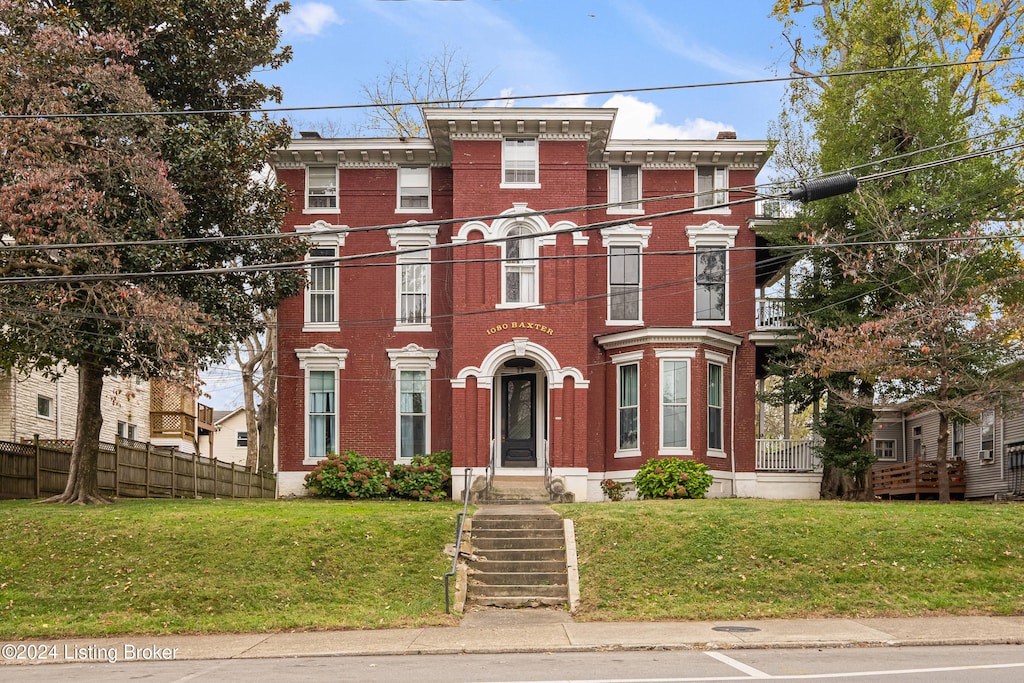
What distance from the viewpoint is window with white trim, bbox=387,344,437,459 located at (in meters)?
29.1

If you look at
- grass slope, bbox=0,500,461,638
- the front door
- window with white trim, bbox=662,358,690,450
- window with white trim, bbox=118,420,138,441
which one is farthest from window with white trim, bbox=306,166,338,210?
window with white trim, bbox=118,420,138,441

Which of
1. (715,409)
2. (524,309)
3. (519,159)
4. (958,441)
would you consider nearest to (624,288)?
(524,309)

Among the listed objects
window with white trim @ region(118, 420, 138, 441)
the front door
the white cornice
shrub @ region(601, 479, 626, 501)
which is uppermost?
the white cornice

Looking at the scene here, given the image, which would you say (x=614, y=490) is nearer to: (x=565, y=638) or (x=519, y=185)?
(x=519, y=185)

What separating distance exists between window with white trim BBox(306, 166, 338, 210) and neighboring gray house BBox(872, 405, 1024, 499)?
16.6 metres

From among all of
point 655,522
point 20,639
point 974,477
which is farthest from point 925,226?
point 20,639

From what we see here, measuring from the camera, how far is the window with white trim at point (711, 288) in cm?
2956

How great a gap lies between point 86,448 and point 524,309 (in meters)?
10.7

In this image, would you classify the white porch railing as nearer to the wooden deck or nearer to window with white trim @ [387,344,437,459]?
the wooden deck

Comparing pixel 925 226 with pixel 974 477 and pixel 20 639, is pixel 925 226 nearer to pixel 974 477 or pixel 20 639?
pixel 974 477

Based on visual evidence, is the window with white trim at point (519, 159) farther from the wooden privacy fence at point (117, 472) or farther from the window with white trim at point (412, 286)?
the wooden privacy fence at point (117, 472)

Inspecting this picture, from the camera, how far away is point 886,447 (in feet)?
123

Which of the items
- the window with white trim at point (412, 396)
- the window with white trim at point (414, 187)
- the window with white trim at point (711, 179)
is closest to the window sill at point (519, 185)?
the window with white trim at point (414, 187)

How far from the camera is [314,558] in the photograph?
18375mm
